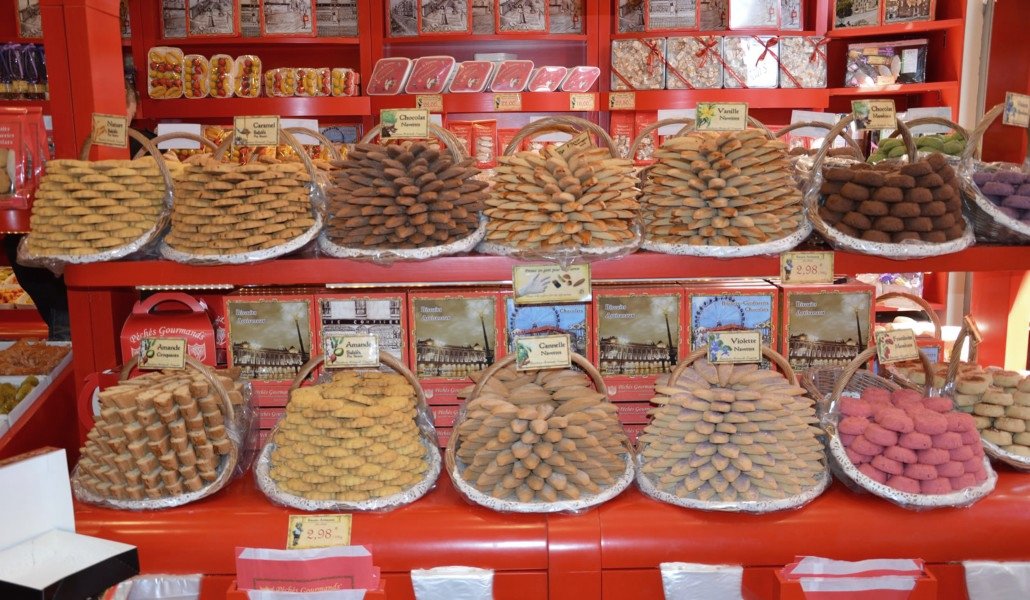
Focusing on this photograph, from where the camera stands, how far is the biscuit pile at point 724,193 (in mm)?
1814

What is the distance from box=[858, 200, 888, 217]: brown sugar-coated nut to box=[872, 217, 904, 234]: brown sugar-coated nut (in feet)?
0.05

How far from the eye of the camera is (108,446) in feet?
5.87

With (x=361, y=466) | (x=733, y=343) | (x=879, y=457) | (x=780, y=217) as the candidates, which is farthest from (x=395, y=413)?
(x=879, y=457)

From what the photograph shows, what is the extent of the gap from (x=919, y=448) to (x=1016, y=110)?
0.96 m

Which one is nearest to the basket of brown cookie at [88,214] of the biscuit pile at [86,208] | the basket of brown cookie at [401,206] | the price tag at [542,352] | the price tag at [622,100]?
the biscuit pile at [86,208]

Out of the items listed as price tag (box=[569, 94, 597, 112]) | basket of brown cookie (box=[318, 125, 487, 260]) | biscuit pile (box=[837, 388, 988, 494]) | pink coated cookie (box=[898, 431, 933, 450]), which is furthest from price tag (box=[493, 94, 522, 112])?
pink coated cookie (box=[898, 431, 933, 450])

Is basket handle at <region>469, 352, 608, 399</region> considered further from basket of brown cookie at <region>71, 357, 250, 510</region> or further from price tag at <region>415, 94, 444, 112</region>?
price tag at <region>415, 94, 444, 112</region>

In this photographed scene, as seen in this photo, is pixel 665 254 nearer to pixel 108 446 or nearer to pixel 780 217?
pixel 780 217

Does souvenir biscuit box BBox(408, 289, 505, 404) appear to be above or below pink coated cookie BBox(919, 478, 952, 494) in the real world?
above

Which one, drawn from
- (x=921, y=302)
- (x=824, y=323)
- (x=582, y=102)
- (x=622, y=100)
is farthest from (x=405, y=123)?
(x=622, y=100)

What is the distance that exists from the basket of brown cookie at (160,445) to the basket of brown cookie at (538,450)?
54 cm

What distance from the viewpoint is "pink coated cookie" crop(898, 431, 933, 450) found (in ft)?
5.81

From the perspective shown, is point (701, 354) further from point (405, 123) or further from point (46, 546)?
point (46, 546)

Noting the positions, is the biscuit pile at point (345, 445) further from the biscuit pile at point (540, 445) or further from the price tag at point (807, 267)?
the price tag at point (807, 267)
